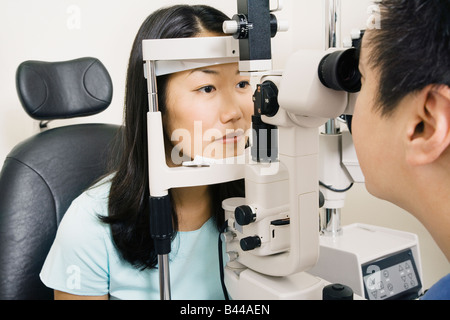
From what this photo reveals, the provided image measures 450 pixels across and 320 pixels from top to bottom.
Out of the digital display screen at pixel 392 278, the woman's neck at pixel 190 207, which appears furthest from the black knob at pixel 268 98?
the digital display screen at pixel 392 278

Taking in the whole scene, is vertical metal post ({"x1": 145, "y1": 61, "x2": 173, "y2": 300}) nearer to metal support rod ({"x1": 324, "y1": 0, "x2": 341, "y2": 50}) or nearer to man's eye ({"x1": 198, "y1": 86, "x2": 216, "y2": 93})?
man's eye ({"x1": 198, "y1": 86, "x2": 216, "y2": 93})

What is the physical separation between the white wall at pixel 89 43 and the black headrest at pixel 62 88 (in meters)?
0.24

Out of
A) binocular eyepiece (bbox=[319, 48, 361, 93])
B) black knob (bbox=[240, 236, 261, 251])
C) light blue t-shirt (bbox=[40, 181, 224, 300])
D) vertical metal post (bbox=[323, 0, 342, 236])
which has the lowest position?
light blue t-shirt (bbox=[40, 181, 224, 300])

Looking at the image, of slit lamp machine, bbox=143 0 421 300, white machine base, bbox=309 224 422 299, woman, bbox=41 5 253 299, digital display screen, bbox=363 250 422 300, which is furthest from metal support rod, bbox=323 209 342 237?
slit lamp machine, bbox=143 0 421 300

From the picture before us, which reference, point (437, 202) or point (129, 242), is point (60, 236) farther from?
point (437, 202)

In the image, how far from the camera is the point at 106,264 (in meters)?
1.09

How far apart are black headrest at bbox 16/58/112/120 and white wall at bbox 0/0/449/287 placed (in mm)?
243

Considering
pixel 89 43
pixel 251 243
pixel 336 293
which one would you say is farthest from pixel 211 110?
pixel 89 43

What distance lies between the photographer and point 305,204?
0.76 metres

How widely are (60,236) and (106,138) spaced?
0.37 metres

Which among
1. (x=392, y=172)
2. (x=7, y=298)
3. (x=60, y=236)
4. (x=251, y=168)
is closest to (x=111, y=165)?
(x=60, y=236)

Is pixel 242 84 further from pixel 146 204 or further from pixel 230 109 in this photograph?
pixel 146 204

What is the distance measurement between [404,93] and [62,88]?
1.00 m

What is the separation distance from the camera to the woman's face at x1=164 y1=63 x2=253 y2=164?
92 centimetres
